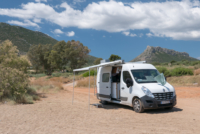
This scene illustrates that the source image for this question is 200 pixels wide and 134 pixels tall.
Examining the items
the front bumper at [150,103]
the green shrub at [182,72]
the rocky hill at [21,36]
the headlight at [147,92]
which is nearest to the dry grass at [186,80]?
the green shrub at [182,72]

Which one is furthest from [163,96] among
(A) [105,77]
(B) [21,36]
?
(B) [21,36]

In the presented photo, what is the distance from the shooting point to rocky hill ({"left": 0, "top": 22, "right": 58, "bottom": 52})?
2746 inches

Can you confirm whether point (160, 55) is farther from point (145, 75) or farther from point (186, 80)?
point (145, 75)

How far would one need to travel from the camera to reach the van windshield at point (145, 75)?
8.88m

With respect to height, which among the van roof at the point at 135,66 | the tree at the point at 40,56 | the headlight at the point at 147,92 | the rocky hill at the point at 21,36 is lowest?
the headlight at the point at 147,92

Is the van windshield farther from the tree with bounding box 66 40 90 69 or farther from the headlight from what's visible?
the tree with bounding box 66 40 90 69

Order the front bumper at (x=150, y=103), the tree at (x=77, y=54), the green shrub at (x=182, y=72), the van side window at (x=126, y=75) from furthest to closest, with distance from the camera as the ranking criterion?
the tree at (x=77, y=54) → the green shrub at (x=182, y=72) → the van side window at (x=126, y=75) → the front bumper at (x=150, y=103)

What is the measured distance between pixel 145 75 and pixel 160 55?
69512mm

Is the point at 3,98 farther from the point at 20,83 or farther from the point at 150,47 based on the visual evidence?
the point at 150,47

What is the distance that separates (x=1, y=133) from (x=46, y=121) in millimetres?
1580

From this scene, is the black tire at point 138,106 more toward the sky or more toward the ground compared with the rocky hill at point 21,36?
more toward the ground

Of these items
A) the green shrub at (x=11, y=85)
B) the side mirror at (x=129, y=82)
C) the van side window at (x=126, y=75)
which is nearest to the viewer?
the side mirror at (x=129, y=82)

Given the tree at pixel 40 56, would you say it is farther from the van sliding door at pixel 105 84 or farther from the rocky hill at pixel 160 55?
the rocky hill at pixel 160 55

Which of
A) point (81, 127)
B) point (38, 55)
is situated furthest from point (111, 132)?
point (38, 55)
